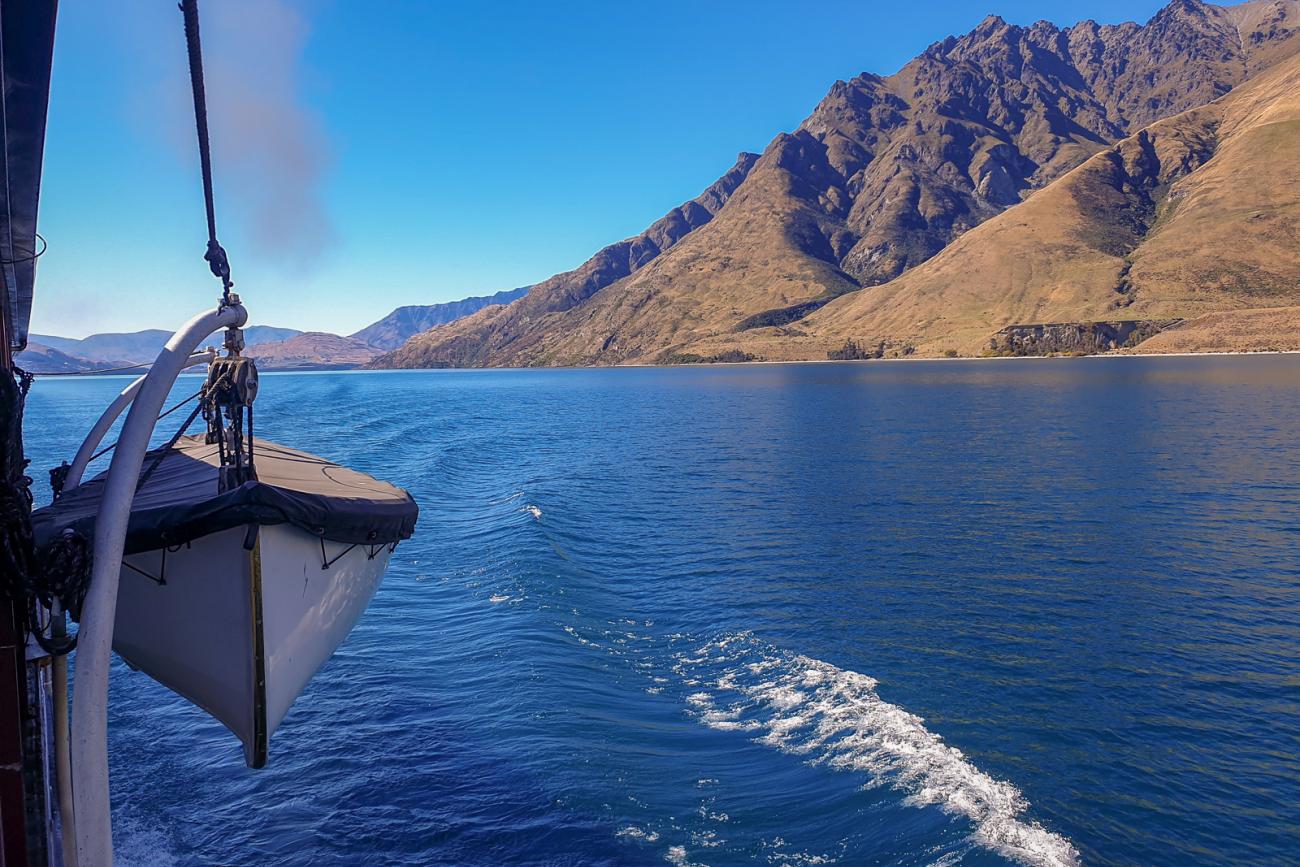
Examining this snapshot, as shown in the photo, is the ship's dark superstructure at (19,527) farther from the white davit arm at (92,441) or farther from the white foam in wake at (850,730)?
the white foam in wake at (850,730)

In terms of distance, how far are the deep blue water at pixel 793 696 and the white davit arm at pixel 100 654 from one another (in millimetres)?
5208

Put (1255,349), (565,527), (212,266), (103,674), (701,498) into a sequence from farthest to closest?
(1255,349), (701,498), (565,527), (212,266), (103,674)

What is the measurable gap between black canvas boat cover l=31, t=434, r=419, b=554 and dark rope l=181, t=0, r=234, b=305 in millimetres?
2548

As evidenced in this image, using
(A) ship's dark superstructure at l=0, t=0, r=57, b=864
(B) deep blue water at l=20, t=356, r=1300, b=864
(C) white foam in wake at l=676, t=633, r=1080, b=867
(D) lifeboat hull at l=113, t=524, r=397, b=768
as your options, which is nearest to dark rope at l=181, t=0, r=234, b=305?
(A) ship's dark superstructure at l=0, t=0, r=57, b=864

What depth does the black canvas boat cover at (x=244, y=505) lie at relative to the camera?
915 cm

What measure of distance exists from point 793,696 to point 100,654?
13097mm

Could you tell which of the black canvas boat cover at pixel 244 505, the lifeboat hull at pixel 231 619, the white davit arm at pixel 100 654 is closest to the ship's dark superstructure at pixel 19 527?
the black canvas boat cover at pixel 244 505

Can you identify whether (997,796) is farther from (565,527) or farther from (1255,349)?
(1255,349)

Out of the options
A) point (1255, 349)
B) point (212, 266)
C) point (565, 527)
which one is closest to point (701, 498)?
point (565, 527)

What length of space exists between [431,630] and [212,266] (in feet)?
49.5

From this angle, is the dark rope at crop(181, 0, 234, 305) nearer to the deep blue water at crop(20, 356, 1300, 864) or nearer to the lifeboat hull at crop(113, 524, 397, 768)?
the lifeboat hull at crop(113, 524, 397, 768)

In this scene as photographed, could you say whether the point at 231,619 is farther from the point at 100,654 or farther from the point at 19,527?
the point at 19,527

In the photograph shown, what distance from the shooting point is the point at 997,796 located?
1294 cm

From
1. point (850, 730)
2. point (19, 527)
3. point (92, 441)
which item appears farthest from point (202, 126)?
point (850, 730)
